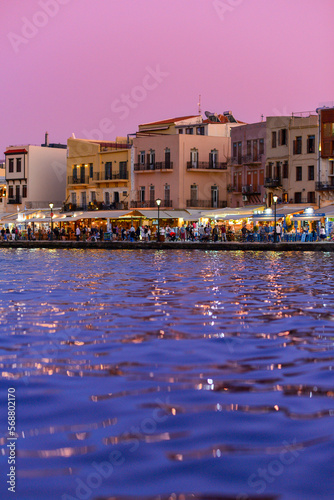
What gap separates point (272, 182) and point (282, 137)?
358 cm

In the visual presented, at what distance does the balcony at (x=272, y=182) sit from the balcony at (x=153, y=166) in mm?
10020

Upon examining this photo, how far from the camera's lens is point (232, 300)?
16.0m

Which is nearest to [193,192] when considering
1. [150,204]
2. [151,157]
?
[150,204]

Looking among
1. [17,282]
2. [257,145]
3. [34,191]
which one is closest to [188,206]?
[257,145]

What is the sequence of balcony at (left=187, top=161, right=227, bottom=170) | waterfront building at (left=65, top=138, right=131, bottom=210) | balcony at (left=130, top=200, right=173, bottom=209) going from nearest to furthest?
balcony at (left=187, top=161, right=227, bottom=170) < balcony at (left=130, top=200, right=173, bottom=209) < waterfront building at (left=65, top=138, right=131, bottom=210)

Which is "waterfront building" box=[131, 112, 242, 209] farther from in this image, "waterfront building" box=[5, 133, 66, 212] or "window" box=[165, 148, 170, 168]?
"waterfront building" box=[5, 133, 66, 212]

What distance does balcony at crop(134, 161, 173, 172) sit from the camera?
225ft

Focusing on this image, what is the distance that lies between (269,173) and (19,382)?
56403mm

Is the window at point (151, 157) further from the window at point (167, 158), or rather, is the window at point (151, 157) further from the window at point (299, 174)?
the window at point (299, 174)

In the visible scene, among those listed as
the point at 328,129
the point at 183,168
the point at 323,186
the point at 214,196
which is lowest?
the point at 214,196

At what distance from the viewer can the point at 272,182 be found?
61719mm

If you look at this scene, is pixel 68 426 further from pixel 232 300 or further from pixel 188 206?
pixel 188 206

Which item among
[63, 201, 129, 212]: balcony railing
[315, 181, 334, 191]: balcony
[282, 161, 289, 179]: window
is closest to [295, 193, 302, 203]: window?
[282, 161, 289, 179]: window

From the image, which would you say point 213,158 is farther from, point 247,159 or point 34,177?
point 34,177
